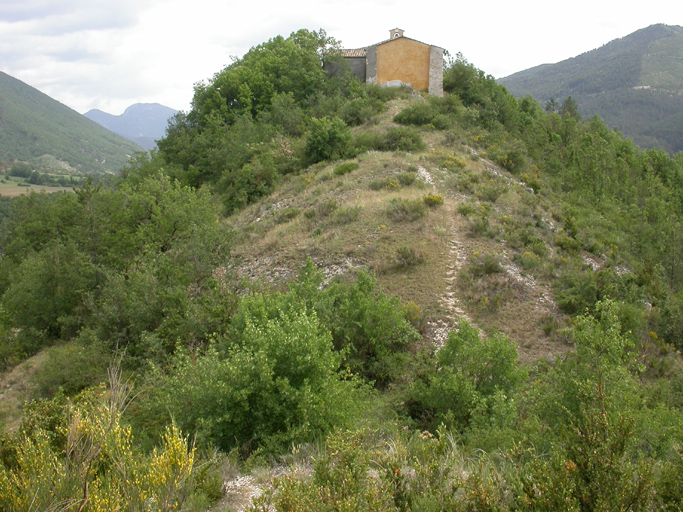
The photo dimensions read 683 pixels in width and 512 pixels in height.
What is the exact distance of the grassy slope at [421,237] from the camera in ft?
37.2

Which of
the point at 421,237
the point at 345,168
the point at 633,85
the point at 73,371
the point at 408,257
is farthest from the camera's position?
the point at 633,85

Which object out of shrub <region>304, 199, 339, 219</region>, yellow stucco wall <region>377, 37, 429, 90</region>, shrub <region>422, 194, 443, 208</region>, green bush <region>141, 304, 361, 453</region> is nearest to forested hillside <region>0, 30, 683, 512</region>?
green bush <region>141, 304, 361, 453</region>

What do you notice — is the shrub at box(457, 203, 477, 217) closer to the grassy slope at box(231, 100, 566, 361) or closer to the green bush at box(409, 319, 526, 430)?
the grassy slope at box(231, 100, 566, 361)

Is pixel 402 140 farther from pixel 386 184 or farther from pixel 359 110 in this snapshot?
pixel 359 110

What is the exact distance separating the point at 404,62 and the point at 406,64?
166 millimetres

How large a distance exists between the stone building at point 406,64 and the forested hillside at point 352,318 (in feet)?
3.95

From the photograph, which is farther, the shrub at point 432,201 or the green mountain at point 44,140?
the green mountain at point 44,140

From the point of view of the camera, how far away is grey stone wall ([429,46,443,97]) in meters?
27.0

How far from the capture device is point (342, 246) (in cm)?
1372

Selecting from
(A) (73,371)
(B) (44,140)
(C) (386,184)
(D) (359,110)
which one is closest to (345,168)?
(C) (386,184)

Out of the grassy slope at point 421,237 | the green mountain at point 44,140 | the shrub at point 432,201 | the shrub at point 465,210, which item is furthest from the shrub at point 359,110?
the green mountain at point 44,140

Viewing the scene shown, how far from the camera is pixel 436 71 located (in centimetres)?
2719

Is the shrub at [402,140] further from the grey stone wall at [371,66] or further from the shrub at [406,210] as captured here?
the grey stone wall at [371,66]

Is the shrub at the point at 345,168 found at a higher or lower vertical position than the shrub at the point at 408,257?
higher
